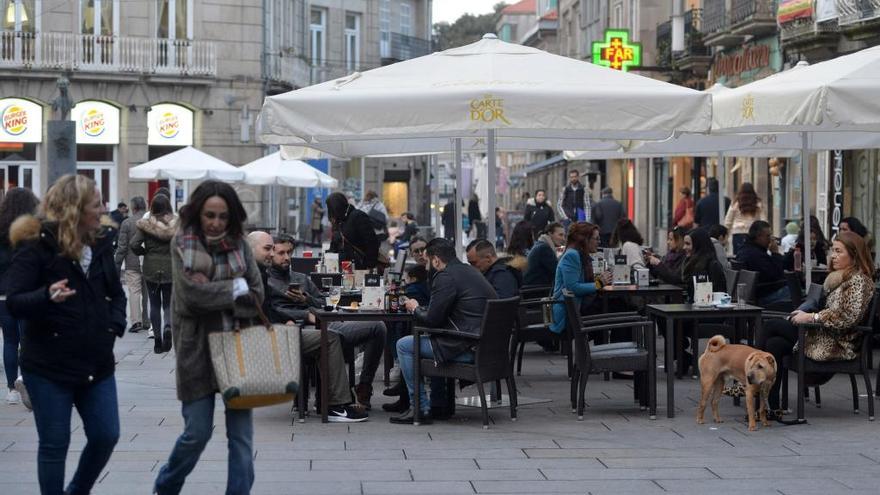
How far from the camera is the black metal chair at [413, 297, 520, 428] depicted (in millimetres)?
9969

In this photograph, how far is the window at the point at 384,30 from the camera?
59531 millimetres

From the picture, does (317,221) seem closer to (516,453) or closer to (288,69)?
(288,69)

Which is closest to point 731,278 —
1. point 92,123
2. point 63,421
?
point 63,421

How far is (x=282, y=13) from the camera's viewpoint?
44656 millimetres

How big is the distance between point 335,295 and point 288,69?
3302 cm

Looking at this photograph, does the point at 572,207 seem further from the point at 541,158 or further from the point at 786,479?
the point at 541,158

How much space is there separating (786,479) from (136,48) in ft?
108

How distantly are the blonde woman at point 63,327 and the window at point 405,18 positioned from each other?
2445 inches

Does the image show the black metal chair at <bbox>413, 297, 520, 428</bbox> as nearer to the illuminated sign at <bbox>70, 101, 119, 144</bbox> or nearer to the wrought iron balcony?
the wrought iron balcony

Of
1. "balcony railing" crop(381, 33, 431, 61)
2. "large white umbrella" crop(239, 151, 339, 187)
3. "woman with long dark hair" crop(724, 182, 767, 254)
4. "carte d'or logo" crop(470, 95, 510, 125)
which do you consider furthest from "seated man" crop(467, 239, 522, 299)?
"balcony railing" crop(381, 33, 431, 61)

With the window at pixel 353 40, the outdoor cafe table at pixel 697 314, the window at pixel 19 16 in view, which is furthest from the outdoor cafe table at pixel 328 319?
the window at pixel 353 40

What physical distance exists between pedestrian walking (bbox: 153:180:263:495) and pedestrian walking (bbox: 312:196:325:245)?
3723 cm

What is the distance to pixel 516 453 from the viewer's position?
9125 millimetres

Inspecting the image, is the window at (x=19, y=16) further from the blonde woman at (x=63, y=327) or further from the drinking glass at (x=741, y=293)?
the blonde woman at (x=63, y=327)
